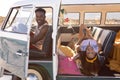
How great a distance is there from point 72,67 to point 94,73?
14.3 inches

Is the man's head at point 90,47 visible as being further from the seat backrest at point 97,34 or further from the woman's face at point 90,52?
the seat backrest at point 97,34

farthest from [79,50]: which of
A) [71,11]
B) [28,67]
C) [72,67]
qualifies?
[71,11]

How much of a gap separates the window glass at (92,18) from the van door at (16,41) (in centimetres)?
212

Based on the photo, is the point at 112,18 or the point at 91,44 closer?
the point at 91,44

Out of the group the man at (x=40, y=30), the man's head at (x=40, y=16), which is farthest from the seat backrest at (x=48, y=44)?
the man's head at (x=40, y=16)

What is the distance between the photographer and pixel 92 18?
24.0ft

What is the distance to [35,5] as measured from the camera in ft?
16.6

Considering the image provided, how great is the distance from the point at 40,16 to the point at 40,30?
0.23m

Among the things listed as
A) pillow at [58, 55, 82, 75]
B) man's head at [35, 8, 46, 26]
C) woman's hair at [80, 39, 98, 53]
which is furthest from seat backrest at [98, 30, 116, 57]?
man's head at [35, 8, 46, 26]

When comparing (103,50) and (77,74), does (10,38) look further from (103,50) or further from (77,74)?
(103,50)

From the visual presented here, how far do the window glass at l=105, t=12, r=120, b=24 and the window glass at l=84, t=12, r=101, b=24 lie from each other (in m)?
0.19

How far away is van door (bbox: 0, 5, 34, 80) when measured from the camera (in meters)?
4.88

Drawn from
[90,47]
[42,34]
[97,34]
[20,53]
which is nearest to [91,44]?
[90,47]

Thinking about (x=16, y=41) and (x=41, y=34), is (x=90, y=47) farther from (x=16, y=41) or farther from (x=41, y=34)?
(x=16, y=41)
